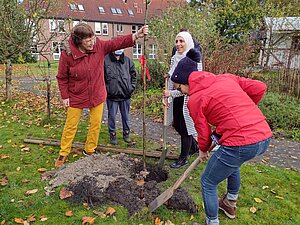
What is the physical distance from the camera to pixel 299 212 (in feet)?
11.3

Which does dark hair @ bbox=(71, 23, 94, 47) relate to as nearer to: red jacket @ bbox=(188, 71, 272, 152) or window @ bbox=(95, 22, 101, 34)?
red jacket @ bbox=(188, 71, 272, 152)

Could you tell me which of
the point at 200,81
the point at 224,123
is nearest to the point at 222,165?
the point at 224,123

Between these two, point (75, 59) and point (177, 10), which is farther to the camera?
point (177, 10)

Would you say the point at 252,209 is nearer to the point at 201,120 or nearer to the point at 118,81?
the point at 201,120

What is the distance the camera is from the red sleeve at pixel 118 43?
4.02 metres

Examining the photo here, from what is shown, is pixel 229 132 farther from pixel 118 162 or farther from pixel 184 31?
pixel 118 162

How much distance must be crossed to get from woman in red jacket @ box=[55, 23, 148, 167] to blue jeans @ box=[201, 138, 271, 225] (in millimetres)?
2101

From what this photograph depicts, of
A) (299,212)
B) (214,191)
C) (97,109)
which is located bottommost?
(299,212)

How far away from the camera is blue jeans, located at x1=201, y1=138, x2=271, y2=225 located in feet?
8.21

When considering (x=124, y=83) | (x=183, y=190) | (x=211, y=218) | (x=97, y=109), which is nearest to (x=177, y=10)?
(x=124, y=83)

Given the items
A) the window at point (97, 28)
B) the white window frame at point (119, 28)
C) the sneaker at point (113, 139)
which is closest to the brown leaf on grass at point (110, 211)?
the sneaker at point (113, 139)

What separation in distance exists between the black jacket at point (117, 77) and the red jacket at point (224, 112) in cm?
253

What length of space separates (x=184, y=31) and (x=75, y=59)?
162 centimetres

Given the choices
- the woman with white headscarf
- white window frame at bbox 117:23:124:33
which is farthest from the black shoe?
white window frame at bbox 117:23:124:33
